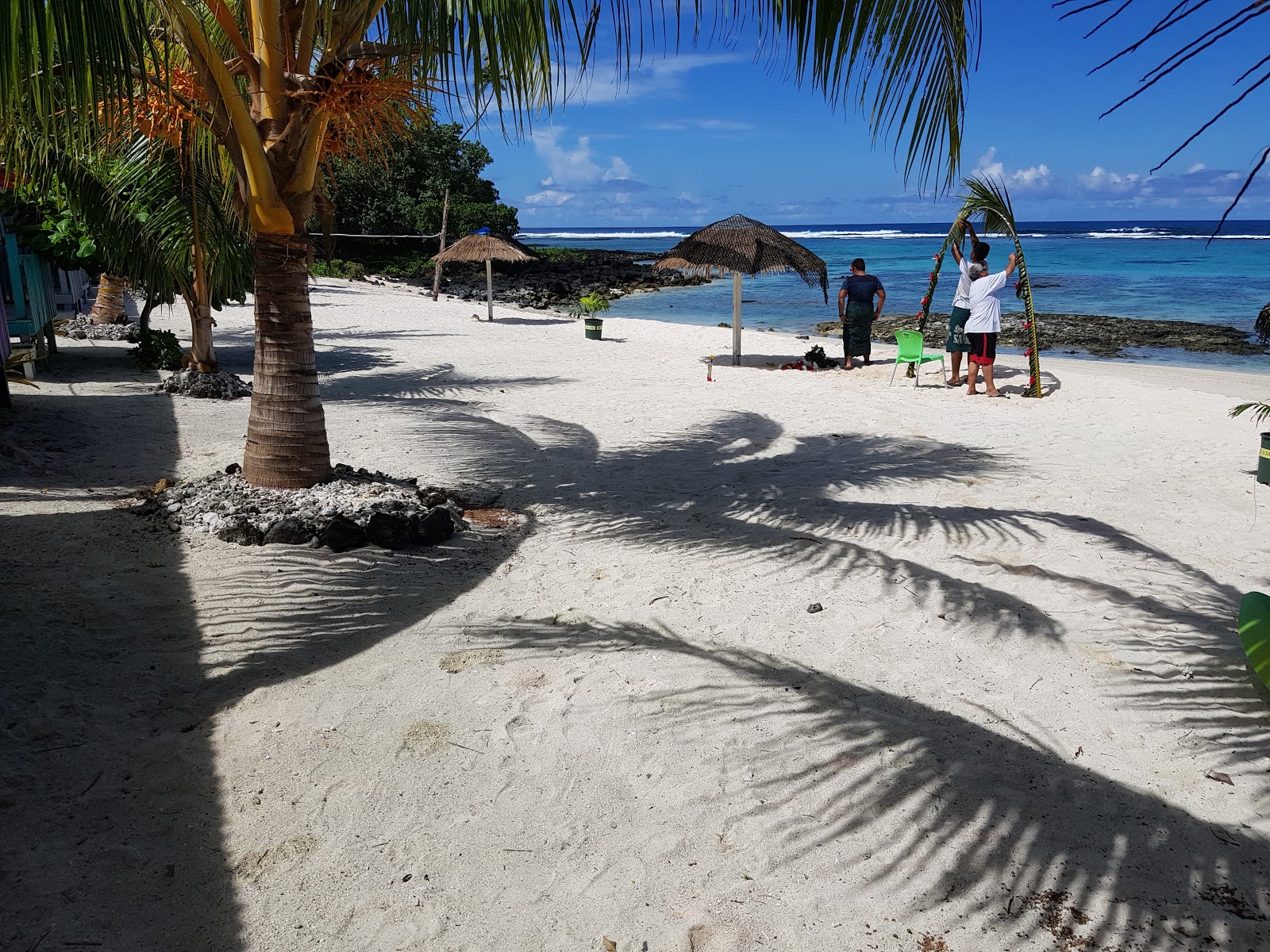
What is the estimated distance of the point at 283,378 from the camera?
4.94 m

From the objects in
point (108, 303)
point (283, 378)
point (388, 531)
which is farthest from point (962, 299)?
point (108, 303)

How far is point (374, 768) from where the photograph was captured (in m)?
2.97

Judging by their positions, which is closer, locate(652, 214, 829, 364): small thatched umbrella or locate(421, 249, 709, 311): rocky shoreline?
locate(652, 214, 829, 364): small thatched umbrella

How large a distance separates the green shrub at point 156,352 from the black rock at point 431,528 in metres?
7.05

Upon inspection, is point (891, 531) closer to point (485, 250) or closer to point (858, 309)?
point (858, 309)

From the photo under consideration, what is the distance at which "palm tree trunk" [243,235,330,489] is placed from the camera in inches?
191

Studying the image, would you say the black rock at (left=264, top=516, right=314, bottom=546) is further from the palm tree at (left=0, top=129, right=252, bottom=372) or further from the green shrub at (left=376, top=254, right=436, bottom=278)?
the green shrub at (left=376, top=254, right=436, bottom=278)

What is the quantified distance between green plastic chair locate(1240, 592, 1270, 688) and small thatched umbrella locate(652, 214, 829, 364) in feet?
31.7

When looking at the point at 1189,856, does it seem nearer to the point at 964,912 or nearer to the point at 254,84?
the point at 964,912

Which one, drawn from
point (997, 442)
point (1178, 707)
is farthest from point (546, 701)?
point (997, 442)

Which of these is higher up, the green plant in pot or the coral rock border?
the green plant in pot

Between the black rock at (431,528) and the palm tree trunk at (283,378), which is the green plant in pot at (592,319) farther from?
the black rock at (431,528)

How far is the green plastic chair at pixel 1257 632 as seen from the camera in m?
A: 3.41

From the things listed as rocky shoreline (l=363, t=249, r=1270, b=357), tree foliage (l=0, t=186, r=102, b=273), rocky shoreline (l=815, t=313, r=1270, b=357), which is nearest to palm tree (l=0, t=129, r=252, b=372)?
tree foliage (l=0, t=186, r=102, b=273)
